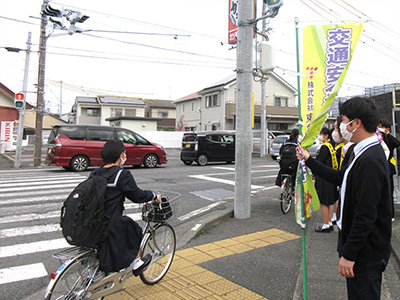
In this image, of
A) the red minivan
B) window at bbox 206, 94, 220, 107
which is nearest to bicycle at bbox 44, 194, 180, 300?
the red minivan

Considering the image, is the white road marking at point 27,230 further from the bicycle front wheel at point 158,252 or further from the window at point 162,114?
the window at point 162,114

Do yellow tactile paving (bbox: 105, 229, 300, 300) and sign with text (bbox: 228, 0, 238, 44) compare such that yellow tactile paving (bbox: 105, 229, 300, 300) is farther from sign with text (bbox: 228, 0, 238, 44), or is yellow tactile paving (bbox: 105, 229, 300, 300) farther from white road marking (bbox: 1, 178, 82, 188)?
white road marking (bbox: 1, 178, 82, 188)

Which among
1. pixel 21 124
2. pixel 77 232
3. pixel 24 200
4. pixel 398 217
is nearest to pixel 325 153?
pixel 398 217

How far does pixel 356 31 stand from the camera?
9.57ft

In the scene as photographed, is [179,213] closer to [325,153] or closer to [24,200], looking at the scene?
[325,153]

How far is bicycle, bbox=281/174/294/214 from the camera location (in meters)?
6.60

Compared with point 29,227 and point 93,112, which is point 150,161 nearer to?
point 29,227

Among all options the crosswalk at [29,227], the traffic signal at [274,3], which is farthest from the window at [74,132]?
the traffic signal at [274,3]

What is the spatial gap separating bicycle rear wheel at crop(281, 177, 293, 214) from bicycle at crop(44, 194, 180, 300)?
11.4 feet

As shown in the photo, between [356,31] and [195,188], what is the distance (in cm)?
710

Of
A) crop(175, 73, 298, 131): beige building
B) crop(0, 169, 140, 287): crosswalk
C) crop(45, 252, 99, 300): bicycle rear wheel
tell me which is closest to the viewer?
crop(45, 252, 99, 300): bicycle rear wheel

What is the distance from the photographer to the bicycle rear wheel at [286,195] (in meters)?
6.60

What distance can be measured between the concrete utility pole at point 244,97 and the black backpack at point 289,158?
1017 millimetres

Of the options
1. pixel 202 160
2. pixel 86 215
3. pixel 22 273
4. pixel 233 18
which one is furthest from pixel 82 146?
pixel 86 215
